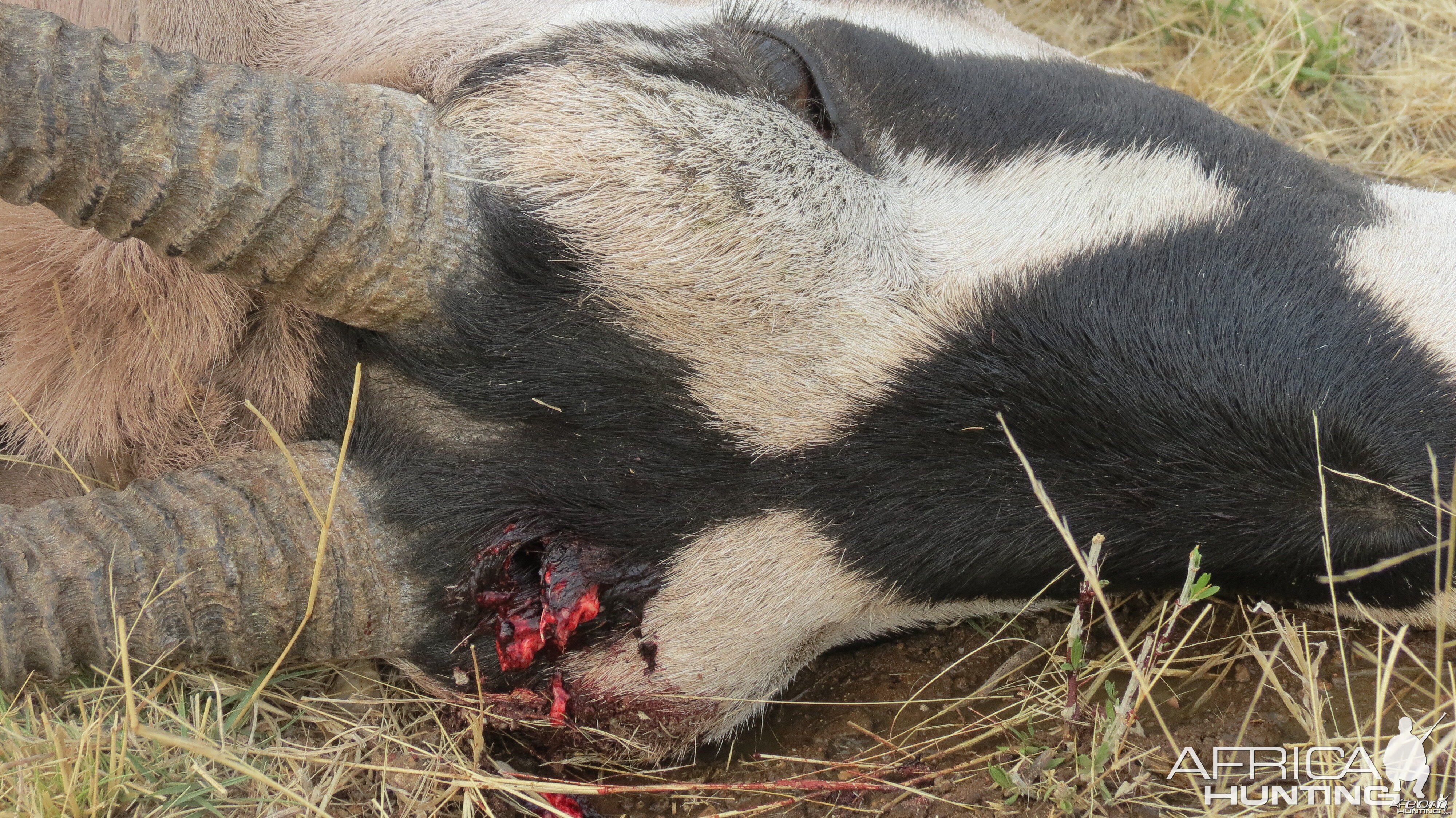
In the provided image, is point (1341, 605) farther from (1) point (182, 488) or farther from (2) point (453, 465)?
(1) point (182, 488)

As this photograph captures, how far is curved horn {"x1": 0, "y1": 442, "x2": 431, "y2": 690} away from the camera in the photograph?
2.28 metres

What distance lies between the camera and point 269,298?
8.23 feet

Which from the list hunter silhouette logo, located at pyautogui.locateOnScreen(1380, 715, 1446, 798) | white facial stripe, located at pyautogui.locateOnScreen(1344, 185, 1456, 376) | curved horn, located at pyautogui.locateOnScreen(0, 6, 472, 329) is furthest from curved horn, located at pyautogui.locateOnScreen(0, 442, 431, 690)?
white facial stripe, located at pyautogui.locateOnScreen(1344, 185, 1456, 376)

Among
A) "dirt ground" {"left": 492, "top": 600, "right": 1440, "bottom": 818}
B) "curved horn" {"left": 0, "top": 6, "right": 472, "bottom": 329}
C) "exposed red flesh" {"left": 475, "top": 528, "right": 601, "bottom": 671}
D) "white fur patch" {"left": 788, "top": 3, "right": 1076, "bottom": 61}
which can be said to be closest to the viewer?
"curved horn" {"left": 0, "top": 6, "right": 472, "bottom": 329}

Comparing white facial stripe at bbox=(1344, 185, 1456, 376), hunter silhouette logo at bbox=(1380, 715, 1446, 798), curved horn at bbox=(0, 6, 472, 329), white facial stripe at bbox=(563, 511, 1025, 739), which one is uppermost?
curved horn at bbox=(0, 6, 472, 329)

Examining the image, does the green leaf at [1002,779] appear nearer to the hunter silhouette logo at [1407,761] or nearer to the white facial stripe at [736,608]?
the white facial stripe at [736,608]

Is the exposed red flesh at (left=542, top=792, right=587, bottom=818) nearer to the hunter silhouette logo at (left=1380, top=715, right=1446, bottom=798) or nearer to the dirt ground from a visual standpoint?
the dirt ground

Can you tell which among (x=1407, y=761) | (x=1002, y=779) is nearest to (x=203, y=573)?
(x=1002, y=779)

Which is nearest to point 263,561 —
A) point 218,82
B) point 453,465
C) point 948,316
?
point 453,465

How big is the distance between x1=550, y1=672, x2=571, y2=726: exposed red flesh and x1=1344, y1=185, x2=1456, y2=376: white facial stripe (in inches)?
69.6

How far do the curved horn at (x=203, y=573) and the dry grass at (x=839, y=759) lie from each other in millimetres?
126

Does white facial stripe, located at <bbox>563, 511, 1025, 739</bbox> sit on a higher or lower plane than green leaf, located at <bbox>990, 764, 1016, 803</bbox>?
higher

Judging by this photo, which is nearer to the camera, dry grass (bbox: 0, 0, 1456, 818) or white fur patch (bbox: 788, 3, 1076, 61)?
dry grass (bbox: 0, 0, 1456, 818)

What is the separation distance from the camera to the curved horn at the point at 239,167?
2.07 meters
